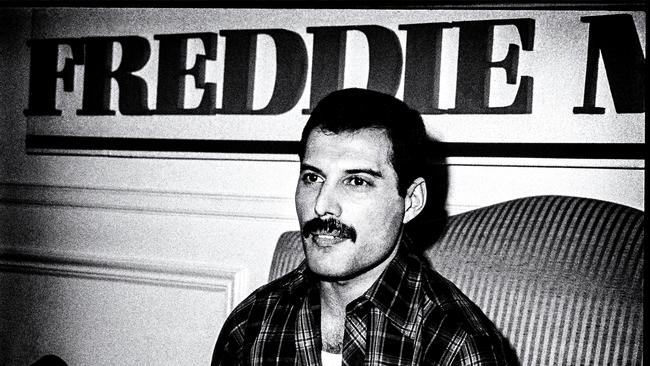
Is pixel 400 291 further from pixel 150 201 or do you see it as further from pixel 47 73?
pixel 47 73

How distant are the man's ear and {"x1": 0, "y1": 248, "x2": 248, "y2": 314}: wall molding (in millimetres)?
920

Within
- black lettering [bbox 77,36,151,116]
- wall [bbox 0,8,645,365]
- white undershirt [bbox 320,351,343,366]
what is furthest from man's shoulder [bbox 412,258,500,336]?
black lettering [bbox 77,36,151,116]

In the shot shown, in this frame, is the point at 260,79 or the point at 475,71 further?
the point at 260,79

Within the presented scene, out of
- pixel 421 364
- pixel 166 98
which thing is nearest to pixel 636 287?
pixel 421 364

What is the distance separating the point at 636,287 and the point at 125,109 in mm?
1798

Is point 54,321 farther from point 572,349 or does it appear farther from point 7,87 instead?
point 572,349

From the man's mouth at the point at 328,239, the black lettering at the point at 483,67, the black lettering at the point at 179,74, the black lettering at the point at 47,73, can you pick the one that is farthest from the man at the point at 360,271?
the black lettering at the point at 47,73

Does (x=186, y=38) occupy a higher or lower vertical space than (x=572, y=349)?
higher

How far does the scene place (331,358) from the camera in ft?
4.72

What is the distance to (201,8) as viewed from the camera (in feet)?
7.72

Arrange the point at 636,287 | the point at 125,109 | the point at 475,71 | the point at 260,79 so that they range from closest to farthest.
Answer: the point at 636,287, the point at 475,71, the point at 260,79, the point at 125,109

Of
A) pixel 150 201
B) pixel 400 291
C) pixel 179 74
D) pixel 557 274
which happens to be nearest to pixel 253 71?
pixel 179 74

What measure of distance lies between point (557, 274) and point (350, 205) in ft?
1.53

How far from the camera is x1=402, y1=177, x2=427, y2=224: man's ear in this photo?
154 centimetres
